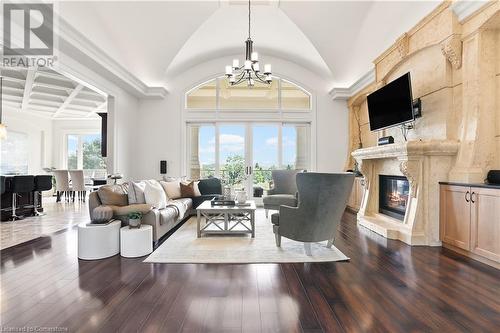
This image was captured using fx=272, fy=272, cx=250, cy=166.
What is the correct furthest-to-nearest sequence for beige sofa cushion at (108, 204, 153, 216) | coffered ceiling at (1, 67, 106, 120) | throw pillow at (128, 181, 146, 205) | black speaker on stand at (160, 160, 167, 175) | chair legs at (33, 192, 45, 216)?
black speaker on stand at (160, 160, 167, 175) < coffered ceiling at (1, 67, 106, 120) < chair legs at (33, 192, 45, 216) < throw pillow at (128, 181, 146, 205) < beige sofa cushion at (108, 204, 153, 216)

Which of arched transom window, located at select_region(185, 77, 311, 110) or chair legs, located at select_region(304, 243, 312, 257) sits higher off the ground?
arched transom window, located at select_region(185, 77, 311, 110)

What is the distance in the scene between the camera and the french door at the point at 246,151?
7645mm

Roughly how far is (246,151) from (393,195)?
3926mm

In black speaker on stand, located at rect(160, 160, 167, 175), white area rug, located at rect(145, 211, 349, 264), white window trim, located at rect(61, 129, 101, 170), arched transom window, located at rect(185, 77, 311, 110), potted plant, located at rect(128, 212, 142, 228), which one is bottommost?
white area rug, located at rect(145, 211, 349, 264)

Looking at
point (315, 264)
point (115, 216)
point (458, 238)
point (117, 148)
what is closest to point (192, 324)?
point (315, 264)

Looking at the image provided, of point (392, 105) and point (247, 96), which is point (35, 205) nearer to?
point (247, 96)

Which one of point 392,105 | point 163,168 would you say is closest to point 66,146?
point 163,168

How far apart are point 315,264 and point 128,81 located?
543 centimetres

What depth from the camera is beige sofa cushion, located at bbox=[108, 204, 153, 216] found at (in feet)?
11.7

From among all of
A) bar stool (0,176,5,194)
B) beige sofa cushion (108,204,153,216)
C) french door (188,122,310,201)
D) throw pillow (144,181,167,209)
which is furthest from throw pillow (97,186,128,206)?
french door (188,122,310,201)

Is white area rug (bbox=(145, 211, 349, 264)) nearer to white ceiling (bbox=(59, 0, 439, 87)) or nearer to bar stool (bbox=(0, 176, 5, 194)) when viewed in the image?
white ceiling (bbox=(59, 0, 439, 87))

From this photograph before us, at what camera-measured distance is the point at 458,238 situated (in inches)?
136

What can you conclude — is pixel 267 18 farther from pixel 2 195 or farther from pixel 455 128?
pixel 2 195

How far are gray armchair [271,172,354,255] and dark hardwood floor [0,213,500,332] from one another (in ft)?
1.36
